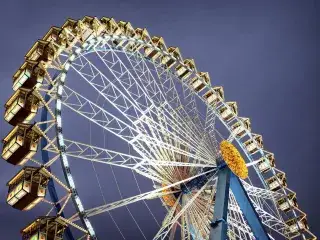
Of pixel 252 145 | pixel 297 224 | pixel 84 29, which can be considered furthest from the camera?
pixel 252 145

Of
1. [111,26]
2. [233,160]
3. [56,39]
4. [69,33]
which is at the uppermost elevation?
[111,26]

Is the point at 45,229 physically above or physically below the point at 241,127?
below

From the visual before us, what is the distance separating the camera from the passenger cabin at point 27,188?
56.2 ft

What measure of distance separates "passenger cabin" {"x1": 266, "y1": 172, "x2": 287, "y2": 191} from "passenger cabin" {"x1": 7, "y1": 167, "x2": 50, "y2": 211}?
1528 centimetres

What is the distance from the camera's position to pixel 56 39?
20938mm

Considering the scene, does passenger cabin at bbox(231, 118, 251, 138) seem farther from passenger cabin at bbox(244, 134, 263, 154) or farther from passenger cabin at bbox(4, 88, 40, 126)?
passenger cabin at bbox(4, 88, 40, 126)

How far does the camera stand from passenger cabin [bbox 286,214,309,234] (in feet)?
88.7

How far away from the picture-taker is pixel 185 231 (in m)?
21.9

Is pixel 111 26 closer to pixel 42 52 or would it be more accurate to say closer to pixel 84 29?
pixel 84 29

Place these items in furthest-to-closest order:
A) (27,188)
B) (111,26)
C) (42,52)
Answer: (111,26) < (42,52) < (27,188)

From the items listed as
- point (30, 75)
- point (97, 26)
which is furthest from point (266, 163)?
point (30, 75)

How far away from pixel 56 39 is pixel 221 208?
1042 centimetres

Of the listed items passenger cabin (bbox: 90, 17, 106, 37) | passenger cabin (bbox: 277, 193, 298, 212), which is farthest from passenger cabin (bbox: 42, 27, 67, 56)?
passenger cabin (bbox: 277, 193, 298, 212)

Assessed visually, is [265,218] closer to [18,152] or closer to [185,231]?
[185,231]
